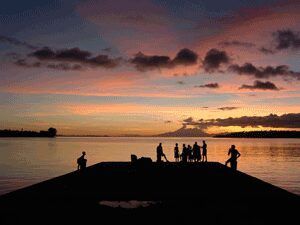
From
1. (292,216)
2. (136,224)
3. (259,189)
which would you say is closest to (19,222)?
(136,224)

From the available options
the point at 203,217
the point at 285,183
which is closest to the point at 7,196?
the point at 203,217

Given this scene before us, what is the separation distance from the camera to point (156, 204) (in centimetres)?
1391

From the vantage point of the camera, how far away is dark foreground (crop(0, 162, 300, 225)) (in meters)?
11.4

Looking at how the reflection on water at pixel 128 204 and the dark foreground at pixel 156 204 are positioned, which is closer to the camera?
the dark foreground at pixel 156 204

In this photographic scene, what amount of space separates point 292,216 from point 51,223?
6.89 meters

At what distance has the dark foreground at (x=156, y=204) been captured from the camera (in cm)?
1137

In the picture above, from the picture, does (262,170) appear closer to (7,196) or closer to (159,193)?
(159,193)

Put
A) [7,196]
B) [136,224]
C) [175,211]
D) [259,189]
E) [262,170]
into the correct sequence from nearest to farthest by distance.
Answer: [136,224], [175,211], [7,196], [259,189], [262,170]

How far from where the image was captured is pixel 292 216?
1184cm

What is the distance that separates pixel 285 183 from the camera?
142 ft

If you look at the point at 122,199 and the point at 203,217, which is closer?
the point at 203,217

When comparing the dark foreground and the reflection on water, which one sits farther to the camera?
the reflection on water

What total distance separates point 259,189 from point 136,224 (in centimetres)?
944

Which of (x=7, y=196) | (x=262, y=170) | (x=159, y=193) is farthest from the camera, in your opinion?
(x=262, y=170)
